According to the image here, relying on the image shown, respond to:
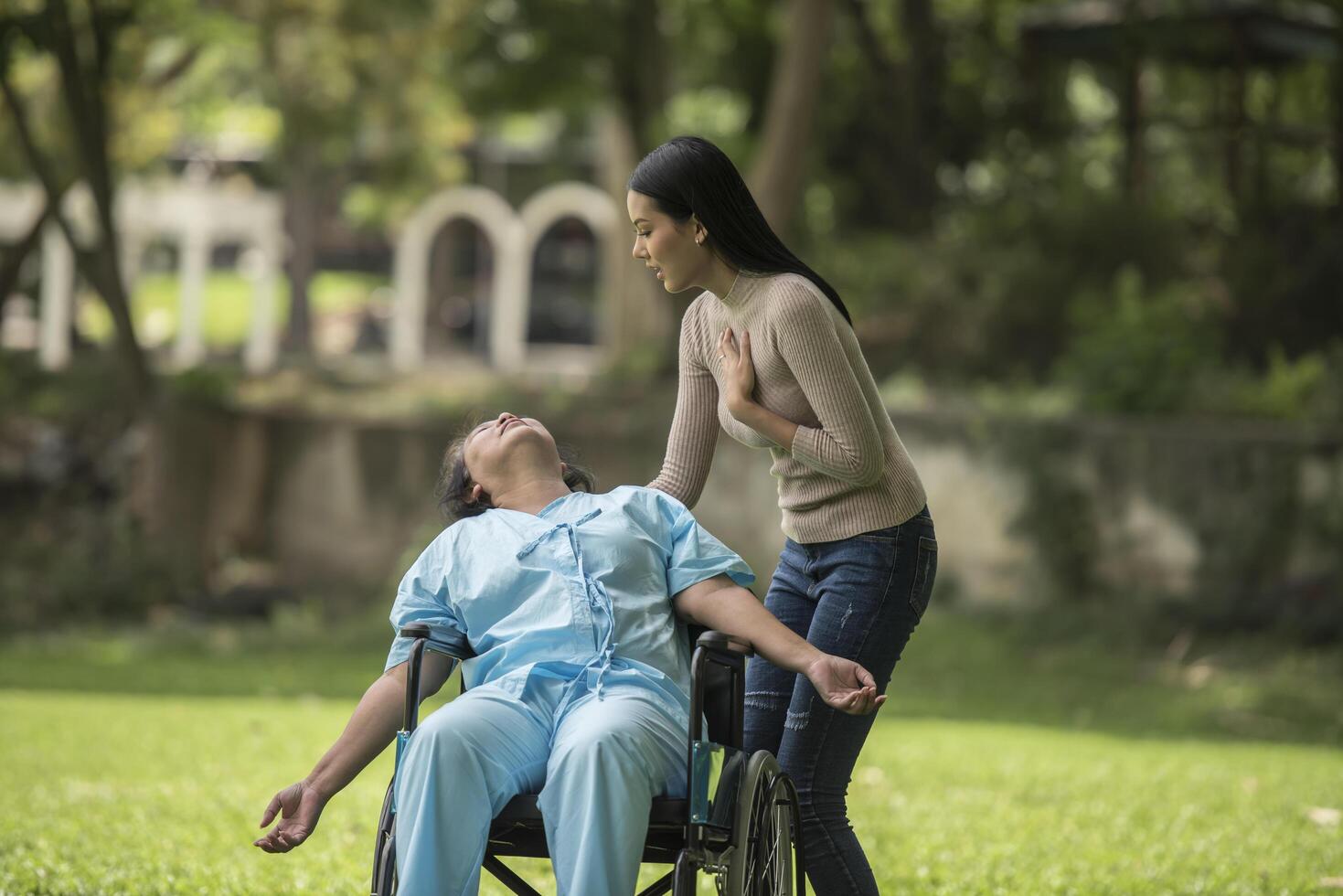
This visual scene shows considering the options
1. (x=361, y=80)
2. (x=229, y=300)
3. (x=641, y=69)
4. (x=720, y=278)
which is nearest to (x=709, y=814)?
(x=720, y=278)

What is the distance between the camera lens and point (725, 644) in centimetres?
341

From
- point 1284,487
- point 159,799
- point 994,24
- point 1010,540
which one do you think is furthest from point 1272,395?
point 159,799

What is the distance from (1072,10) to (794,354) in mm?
14351

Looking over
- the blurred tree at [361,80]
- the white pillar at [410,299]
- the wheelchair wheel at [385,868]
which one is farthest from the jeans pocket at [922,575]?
the white pillar at [410,299]

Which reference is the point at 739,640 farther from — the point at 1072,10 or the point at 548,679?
the point at 1072,10

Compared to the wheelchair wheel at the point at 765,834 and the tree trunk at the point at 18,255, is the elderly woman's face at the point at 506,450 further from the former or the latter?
the tree trunk at the point at 18,255

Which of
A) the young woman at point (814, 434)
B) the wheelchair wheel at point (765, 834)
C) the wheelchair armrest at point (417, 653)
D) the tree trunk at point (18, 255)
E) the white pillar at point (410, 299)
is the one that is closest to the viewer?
the wheelchair wheel at point (765, 834)

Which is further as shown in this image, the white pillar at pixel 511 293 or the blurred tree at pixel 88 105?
the white pillar at pixel 511 293

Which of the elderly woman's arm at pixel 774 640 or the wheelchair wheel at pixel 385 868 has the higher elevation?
the elderly woman's arm at pixel 774 640

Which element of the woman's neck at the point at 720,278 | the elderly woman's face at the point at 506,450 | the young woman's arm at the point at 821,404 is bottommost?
the elderly woman's face at the point at 506,450

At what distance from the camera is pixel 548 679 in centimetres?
357

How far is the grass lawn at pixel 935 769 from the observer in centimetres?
523

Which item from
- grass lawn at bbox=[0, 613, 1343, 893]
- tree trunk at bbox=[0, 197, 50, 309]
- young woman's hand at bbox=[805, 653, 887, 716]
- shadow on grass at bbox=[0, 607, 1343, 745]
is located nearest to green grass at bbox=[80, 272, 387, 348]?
tree trunk at bbox=[0, 197, 50, 309]

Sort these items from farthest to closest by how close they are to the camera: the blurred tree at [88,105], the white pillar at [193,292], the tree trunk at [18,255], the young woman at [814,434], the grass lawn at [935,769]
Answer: the white pillar at [193,292]
the tree trunk at [18,255]
the blurred tree at [88,105]
the grass lawn at [935,769]
the young woman at [814,434]
